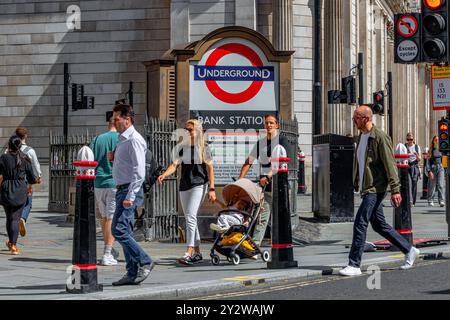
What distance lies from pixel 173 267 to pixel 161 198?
3.95 meters

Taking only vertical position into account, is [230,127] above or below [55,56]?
below

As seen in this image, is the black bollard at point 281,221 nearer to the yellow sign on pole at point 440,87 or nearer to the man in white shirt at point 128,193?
the man in white shirt at point 128,193

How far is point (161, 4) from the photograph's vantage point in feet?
123

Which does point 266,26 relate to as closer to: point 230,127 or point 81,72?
point 81,72

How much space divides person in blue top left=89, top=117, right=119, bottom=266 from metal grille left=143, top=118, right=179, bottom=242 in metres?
2.80

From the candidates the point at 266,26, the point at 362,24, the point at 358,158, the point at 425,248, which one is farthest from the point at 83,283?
the point at 362,24

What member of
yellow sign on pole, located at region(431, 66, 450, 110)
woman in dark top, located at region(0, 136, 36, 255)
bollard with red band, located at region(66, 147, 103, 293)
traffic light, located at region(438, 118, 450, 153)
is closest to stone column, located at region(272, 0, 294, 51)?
traffic light, located at region(438, 118, 450, 153)

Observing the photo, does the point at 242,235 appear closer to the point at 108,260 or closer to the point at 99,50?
the point at 108,260

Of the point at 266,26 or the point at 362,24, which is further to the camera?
the point at 362,24

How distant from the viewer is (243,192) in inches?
512

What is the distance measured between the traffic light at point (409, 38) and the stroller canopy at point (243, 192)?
356cm

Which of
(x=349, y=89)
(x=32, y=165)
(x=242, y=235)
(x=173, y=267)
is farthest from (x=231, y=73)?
(x=349, y=89)
